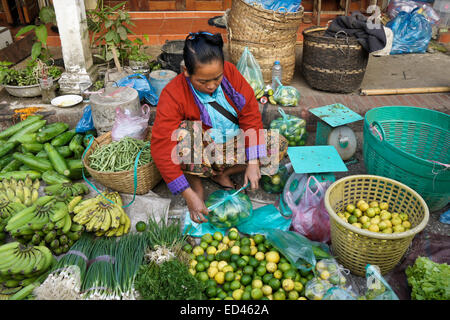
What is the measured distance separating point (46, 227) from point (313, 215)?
193 cm

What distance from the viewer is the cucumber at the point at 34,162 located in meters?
3.22

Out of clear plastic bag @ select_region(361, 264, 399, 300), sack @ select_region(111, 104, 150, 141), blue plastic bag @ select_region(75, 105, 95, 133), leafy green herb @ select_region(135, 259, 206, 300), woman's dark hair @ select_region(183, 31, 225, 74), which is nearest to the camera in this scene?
clear plastic bag @ select_region(361, 264, 399, 300)

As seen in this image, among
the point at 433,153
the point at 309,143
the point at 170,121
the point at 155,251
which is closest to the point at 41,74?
the point at 170,121

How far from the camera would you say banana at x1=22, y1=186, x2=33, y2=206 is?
8.90ft

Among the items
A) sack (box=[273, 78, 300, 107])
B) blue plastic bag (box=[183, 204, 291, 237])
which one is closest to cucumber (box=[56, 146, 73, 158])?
blue plastic bag (box=[183, 204, 291, 237])

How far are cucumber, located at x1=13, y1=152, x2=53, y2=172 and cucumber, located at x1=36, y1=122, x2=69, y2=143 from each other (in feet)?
0.90

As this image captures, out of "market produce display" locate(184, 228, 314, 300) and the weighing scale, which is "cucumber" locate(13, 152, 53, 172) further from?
the weighing scale

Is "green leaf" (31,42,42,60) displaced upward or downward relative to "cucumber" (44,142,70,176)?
upward

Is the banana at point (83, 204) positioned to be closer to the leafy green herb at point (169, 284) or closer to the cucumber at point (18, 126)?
the leafy green herb at point (169, 284)

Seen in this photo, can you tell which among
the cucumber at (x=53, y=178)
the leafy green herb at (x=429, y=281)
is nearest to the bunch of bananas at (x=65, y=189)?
the cucumber at (x=53, y=178)

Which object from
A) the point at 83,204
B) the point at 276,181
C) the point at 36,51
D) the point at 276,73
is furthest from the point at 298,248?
the point at 36,51

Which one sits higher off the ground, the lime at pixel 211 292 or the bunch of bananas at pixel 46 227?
the bunch of bananas at pixel 46 227

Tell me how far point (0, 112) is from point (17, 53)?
187 centimetres

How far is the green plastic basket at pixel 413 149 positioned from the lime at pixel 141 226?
1.93 m
